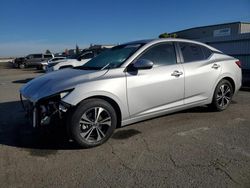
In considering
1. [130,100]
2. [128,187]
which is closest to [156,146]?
[130,100]

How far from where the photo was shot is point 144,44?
4.52m

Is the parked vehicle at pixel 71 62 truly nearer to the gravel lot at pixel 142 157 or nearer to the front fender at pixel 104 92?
the gravel lot at pixel 142 157

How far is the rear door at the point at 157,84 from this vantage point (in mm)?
4168

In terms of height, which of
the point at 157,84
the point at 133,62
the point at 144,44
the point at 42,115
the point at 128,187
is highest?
the point at 144,44

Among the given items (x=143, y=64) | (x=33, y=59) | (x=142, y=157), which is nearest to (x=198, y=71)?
(x=143, y=64)

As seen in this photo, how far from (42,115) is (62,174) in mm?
1007

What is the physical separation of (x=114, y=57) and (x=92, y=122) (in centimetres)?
149

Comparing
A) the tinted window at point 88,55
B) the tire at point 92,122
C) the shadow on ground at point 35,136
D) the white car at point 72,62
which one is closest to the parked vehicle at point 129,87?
the tire at point 92,122

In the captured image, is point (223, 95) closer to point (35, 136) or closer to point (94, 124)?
point (94, 124)

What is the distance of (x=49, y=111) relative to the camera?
365 cm

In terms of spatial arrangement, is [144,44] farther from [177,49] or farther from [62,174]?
[62,174]

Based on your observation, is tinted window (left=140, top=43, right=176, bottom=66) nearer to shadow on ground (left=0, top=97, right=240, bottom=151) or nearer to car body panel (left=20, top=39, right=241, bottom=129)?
car body panel (left=20, top=39, right=241, bottom=129)

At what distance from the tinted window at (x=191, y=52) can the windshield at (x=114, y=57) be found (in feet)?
3.20

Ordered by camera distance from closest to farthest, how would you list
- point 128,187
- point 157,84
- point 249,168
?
point 128,187 → point 249,168 → point 157,84
